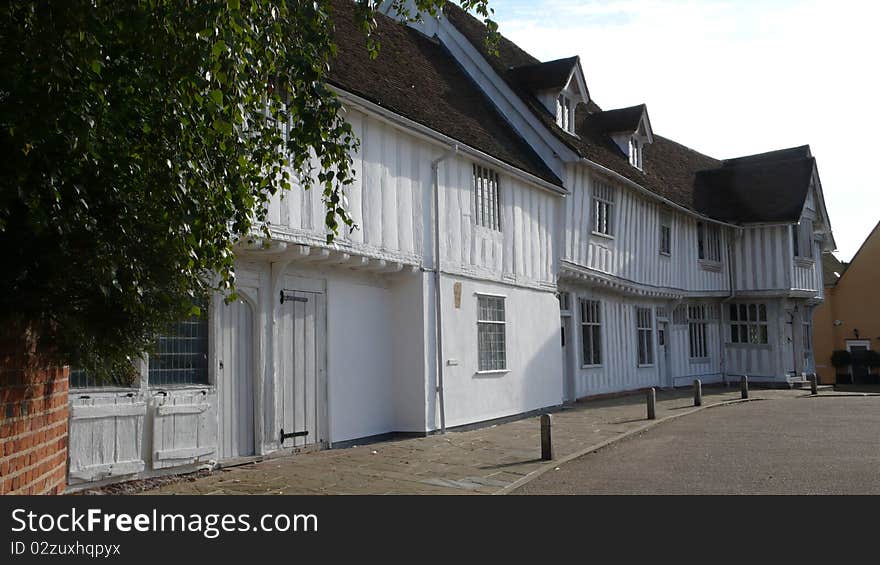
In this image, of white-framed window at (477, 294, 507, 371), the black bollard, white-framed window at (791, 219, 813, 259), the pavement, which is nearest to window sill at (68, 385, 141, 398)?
the pavement

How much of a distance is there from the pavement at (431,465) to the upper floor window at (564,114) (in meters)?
8.06

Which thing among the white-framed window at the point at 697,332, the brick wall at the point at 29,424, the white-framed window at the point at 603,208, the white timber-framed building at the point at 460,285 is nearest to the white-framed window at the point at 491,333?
the white timber-framed building at the point at 460,285

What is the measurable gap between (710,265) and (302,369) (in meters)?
19.6

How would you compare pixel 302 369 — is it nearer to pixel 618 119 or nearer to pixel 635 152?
pixel 618 119

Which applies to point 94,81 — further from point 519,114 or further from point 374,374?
point 519,114

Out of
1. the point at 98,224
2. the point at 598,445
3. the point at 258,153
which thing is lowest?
the point at 598,445

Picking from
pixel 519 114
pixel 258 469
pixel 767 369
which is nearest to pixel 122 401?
pixel 258 469

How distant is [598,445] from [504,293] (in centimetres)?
467

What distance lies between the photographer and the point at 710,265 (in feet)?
89.6

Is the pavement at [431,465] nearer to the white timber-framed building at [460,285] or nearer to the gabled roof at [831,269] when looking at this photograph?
the white timber-framed building at [460,285]

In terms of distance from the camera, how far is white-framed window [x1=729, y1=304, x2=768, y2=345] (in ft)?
91.6

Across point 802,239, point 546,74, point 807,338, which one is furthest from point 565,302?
point 807,338

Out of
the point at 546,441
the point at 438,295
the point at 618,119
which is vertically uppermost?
the point at 618,119

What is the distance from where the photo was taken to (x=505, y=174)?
16250 mm
